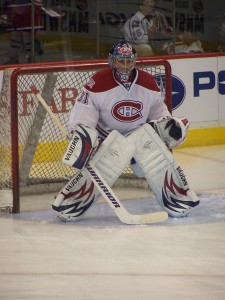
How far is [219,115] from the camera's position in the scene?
31.2ft

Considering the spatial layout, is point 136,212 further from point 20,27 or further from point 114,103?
point 20,27

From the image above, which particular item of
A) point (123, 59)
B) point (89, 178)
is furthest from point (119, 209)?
point (123, 59)

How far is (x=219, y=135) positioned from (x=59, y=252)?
340cm

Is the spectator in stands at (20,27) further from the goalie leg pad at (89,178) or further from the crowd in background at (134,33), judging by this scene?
the goalie leg pad at (89,178)

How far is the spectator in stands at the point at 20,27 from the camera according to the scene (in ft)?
29.1

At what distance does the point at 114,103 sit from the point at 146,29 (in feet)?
8.69

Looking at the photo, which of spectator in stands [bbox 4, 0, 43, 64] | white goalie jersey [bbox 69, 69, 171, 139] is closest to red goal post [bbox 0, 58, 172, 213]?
white goalie jersey [bbox 69, 69, 171, 139]

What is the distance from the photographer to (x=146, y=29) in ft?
31.3

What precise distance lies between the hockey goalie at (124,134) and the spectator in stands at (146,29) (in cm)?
239

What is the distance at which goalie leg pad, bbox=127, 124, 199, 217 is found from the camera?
704cm

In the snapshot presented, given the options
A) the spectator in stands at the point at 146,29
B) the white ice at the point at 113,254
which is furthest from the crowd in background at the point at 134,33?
the white ice at the point at 113,254

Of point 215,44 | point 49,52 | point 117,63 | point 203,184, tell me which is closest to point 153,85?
point 117,63

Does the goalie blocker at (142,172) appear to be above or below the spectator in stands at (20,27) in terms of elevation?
below

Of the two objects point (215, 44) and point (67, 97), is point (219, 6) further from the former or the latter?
point (67, 97)
